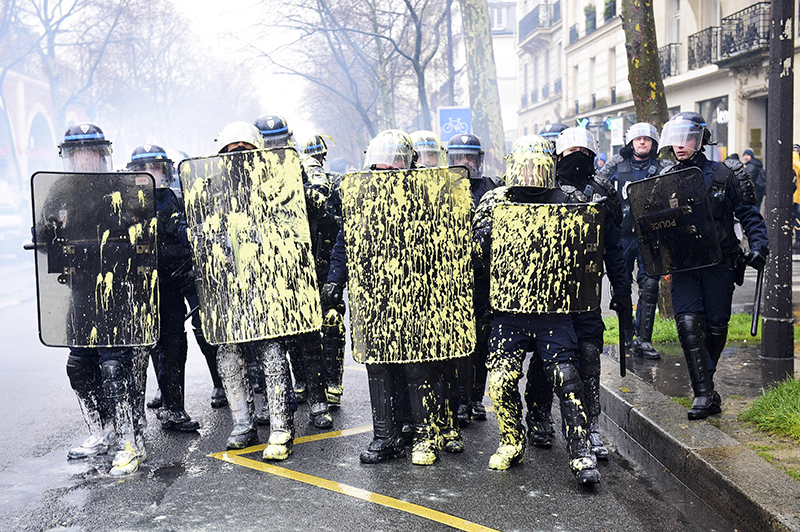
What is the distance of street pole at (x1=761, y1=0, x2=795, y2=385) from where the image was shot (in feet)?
19.7

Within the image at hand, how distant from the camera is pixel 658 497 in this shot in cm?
419

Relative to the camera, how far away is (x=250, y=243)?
4.84 m

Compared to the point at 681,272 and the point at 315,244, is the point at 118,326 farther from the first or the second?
the point at 681,272

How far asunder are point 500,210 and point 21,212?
24142 millimetres

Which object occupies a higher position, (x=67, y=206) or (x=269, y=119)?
(x=269, y=119)

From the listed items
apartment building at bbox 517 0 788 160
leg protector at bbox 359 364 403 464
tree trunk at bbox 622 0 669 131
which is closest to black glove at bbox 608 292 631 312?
leg protector at bbox 359 364 403 464

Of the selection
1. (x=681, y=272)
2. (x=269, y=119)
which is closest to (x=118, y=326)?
(x=269, y=119)

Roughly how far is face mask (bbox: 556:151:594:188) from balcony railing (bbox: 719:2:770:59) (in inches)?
726

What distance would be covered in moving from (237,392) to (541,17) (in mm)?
42160

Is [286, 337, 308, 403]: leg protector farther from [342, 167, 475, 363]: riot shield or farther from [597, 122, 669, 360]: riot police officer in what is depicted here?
[597, 122, 669, 360]: riot police officer

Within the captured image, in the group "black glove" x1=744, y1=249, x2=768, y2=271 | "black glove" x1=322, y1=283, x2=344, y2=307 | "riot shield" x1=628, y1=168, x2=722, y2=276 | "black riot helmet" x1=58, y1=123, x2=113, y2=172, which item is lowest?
"black glove" x1=322, y1=283, x2=344, y2=307

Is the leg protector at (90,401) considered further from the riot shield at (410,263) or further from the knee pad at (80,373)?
the riot shield at (410,263)

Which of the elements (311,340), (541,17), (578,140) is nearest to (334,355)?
(311,340)

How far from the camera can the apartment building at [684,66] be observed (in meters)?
22.1
